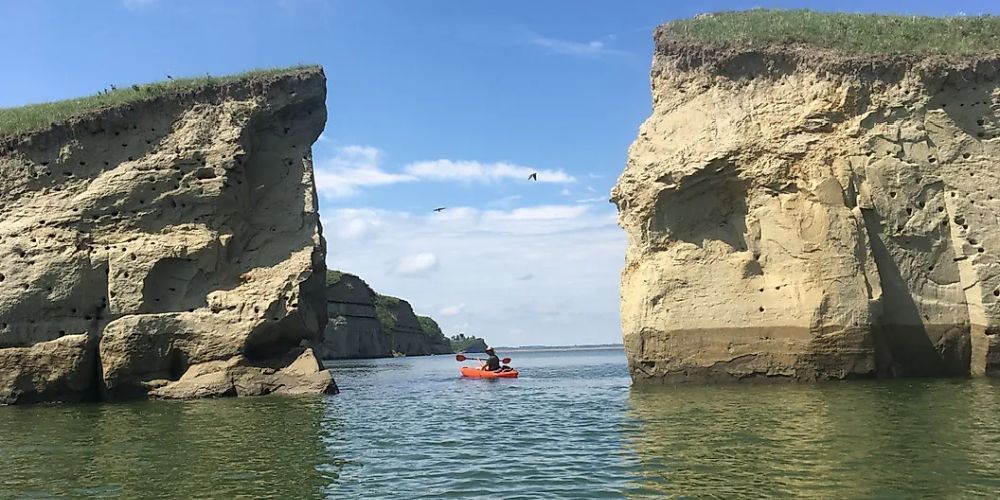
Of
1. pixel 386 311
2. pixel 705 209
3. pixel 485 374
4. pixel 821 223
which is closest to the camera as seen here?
pixel 821 223

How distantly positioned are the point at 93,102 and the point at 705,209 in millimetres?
19048

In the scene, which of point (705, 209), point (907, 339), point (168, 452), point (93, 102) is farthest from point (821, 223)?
point (93, 102)

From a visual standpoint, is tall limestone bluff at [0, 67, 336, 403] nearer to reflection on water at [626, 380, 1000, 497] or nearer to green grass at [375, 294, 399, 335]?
reflection on water at [626, 380, 1000, 497]

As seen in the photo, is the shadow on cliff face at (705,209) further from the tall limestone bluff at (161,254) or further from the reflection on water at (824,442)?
the tall limestone bluff at (161,254)

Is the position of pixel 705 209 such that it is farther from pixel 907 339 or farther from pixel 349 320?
pixel 349 320

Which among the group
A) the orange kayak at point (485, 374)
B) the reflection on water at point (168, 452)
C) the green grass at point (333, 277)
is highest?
the green grass at point (333, 277)

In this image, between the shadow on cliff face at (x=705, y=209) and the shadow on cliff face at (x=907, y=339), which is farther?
the shadow on cliff face at (x=705, y=209)

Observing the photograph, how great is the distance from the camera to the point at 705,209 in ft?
71.5

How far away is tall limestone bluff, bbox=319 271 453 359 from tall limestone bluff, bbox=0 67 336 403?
170ft

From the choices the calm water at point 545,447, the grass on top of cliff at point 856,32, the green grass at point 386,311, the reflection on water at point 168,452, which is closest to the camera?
the calm water at point 545,447

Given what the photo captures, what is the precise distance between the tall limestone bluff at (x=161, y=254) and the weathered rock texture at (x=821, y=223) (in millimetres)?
10340

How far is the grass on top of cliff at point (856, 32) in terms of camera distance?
21312mm

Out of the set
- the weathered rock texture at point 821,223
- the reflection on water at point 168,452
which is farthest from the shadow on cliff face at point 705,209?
the reflection on water at point 168,452

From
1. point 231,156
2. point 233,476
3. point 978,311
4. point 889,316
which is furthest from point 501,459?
point 231,156
